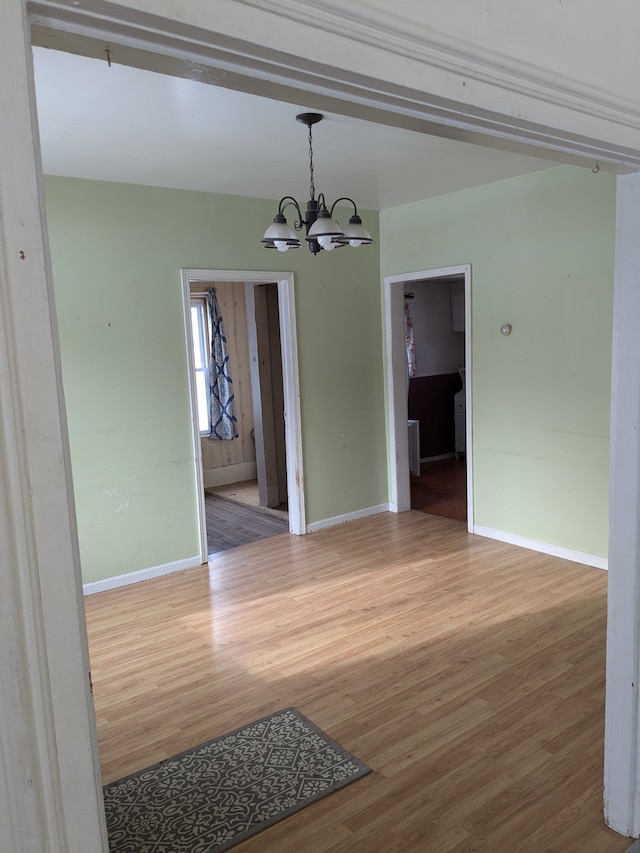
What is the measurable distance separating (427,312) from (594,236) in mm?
4204

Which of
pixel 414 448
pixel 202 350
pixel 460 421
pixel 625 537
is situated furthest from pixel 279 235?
pixel 460 421

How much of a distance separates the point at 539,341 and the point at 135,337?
279cm

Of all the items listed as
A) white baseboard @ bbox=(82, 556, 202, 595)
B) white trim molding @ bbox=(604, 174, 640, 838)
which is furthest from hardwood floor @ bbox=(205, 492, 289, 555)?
white trim molding @ bbox=(604, 174, 640, 838)

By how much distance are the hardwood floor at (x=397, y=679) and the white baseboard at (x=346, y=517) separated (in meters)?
0.48

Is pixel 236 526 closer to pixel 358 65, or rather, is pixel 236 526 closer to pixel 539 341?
pixel 539 341

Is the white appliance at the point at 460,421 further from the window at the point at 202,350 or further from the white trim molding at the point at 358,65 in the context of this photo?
the white trim molding at the point at 358,65

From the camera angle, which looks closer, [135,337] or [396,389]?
[135,337]

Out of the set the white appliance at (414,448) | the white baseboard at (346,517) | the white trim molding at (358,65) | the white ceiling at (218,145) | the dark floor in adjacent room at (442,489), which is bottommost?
the dark floor in adjacent room at (442,489)

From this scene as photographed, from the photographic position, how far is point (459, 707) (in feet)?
9.37

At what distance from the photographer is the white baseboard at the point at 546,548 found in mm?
4422

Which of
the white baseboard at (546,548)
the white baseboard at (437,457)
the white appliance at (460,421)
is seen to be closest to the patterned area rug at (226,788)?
the white baseboard at (546,548)

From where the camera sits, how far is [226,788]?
2.43 m

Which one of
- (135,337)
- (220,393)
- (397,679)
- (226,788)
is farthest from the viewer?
(220,393)

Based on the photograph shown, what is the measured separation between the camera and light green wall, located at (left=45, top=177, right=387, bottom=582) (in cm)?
420
